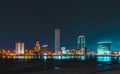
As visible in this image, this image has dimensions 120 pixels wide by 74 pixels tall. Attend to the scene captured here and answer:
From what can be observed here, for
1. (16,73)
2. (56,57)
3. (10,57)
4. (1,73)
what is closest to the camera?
(1,73)

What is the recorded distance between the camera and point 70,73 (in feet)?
87.5

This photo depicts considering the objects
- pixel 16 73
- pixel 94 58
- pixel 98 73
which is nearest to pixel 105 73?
pixel 98 73

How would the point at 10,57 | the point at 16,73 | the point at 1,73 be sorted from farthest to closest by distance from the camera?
1. the point at 10,57
2. the point at 16,73
3. the point at 1,73

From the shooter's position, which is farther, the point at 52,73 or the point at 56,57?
the point at 56,57

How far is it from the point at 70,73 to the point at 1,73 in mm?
5514

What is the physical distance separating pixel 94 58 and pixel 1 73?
31.0 meters

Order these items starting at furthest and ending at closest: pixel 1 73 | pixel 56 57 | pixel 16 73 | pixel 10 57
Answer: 1. pixel 56 57
2. pixel 10 57
3. pixel 16 73
4. pixel 1 73

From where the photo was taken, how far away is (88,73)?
26531 mm

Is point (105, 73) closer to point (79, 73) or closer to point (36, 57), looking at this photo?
point (79, 73)

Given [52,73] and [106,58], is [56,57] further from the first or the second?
[52,73]

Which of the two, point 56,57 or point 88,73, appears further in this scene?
point 56,57

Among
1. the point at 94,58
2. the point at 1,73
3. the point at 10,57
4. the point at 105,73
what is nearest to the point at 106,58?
the point at 94,58

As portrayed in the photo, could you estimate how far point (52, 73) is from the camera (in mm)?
26766

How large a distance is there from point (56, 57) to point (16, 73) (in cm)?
2924
